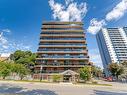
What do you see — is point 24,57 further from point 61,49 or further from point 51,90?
point 51,90

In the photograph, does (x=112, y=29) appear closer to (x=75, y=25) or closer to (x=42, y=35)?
(x=75, y=25)

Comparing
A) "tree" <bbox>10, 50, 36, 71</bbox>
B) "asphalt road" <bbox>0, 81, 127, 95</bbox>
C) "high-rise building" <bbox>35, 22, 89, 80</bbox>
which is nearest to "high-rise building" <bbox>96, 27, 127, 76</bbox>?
"high-rise building" <bbox>35, 22, 89, 80</bbox>

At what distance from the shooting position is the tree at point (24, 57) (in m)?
77.7

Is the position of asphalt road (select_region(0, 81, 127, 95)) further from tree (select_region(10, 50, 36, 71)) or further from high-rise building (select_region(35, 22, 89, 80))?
tree (select_region(10, 50, 36, 71))

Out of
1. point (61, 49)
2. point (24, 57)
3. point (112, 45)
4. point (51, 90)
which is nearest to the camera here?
point (51, 90)

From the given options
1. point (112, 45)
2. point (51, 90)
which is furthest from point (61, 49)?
point (112, 45)

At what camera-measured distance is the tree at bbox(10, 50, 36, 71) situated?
77662 millimetres

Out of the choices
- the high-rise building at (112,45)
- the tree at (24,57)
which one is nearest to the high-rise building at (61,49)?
the tree at (24,57)

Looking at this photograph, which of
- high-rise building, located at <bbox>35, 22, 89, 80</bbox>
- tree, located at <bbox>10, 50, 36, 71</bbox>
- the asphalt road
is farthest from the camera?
tree, located at <bbox>10, 50, 36, 71</bbox>

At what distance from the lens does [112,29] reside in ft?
618

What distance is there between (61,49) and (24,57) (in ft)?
79.9

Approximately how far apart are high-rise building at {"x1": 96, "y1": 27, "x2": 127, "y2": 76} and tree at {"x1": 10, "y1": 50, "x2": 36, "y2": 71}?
97.7 metres

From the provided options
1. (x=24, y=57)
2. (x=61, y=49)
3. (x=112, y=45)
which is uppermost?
(x=112, y=45)

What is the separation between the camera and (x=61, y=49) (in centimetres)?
7038
